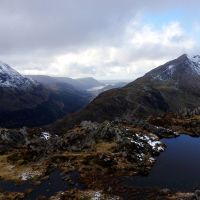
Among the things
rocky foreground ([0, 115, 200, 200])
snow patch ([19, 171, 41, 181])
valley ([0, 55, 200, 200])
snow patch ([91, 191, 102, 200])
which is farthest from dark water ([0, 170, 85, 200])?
snow patch ([91, 191, 102, 200])

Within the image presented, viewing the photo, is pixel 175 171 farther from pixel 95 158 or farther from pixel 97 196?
pixel 97 196

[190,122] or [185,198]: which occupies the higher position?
[190,122]

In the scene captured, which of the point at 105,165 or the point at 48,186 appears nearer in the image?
the point at 48,186

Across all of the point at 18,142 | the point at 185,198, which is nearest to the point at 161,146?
the point at 185,198

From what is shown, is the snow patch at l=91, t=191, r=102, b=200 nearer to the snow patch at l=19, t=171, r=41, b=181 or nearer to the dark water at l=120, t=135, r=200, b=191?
the dark water at l=120, t=135, r=200, b=191

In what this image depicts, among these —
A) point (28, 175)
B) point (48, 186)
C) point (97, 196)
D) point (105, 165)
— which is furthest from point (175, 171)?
point (28, 175)

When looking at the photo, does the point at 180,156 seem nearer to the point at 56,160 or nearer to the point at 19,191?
the point at 56,160
